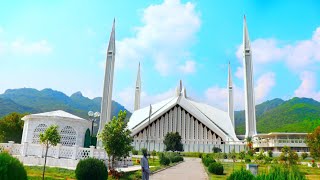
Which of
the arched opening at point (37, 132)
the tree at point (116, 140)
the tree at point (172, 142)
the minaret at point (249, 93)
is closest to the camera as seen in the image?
the tree at point (116, 140)

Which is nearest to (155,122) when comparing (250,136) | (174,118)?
(174,118)

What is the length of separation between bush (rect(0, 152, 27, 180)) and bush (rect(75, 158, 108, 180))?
16.6 ft

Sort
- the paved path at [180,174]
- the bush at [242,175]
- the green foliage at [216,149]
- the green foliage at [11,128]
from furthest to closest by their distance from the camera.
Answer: the green foliage at [216,149] < the green foliage at [11,128] < the paved path at [180,174] < the bush at [242,175]

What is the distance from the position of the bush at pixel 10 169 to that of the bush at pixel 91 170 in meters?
5.06

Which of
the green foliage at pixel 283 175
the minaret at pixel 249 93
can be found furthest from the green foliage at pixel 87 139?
the minaret at pixel 249 93

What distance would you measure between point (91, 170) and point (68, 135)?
1199 cm

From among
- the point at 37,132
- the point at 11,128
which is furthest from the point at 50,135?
the point at 11,128

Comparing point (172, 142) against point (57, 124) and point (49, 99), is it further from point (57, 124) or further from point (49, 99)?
point (49, 99)

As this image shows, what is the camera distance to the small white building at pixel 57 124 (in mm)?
21188

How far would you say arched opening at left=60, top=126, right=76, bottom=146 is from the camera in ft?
70.5

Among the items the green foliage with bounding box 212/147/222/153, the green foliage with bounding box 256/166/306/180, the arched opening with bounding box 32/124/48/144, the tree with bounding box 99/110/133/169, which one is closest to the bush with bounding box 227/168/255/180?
the green foliage with bounding box 256/166/306/180

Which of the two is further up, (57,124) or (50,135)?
(57,124)

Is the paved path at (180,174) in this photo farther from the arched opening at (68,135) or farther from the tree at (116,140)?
the arched opening at (68,135)

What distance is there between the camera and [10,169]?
519 cm
